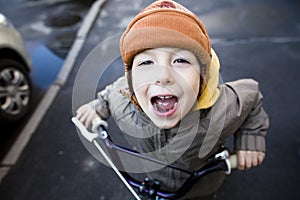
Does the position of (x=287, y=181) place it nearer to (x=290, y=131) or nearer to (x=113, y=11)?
(x=290, y=131)

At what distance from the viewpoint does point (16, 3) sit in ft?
21.4

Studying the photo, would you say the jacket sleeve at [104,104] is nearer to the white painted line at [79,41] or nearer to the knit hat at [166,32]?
the knit hat at [166,32]

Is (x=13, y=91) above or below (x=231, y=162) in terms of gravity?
below

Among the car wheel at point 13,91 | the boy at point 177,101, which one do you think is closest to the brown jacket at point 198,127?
the boy at point 177,101

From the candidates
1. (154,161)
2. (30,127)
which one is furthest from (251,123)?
(30,127)

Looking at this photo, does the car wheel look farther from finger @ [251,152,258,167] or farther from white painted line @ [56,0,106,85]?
finger @ [251,152,258,167]

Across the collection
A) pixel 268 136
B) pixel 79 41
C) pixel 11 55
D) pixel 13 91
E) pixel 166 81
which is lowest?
pixel 268 136

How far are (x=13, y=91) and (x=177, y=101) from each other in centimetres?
255

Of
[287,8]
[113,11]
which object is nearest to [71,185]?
[113,11]

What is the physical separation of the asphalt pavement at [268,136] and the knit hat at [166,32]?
0.14 metres

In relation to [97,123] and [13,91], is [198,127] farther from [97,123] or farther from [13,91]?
[13,91]

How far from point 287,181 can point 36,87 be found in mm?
2855

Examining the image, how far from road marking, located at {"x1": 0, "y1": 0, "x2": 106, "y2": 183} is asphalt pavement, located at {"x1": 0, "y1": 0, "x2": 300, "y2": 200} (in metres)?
0.04

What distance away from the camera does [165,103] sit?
1.37 m
